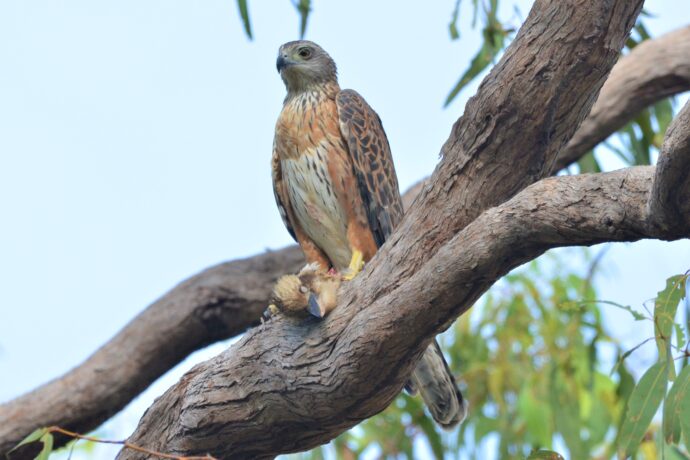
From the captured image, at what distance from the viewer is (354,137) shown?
158 inches

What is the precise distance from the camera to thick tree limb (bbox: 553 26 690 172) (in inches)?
206

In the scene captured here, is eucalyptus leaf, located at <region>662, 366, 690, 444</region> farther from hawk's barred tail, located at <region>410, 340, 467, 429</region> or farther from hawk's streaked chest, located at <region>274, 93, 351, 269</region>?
hawk's streaked chest, located at <region>274, 93, 351, 269</region>

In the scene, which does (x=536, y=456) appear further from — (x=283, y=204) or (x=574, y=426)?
(x=574, y=426)

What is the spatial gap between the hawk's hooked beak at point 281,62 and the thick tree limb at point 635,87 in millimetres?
1527

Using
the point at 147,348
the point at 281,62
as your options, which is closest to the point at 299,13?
the point at 281,62

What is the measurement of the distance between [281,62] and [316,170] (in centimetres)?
72

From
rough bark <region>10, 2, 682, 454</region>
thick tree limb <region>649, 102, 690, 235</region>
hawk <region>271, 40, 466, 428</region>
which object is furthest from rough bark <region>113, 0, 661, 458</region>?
rough bark <region>10, 2, 682, 454</region>

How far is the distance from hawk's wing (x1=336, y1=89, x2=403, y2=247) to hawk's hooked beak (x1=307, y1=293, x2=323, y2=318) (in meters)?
1.10

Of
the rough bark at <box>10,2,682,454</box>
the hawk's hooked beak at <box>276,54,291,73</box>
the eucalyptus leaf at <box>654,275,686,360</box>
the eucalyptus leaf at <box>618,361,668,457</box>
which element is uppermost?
the hawk's hooked beak at <box>276,54,291,73</box>

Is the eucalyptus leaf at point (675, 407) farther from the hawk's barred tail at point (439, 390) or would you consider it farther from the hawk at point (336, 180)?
the hawk at point (336, 180)

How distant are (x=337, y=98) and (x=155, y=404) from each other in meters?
1.57

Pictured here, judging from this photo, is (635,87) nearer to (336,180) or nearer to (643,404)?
(336,180)

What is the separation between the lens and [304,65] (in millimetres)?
4492

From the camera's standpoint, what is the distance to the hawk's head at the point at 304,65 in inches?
176
